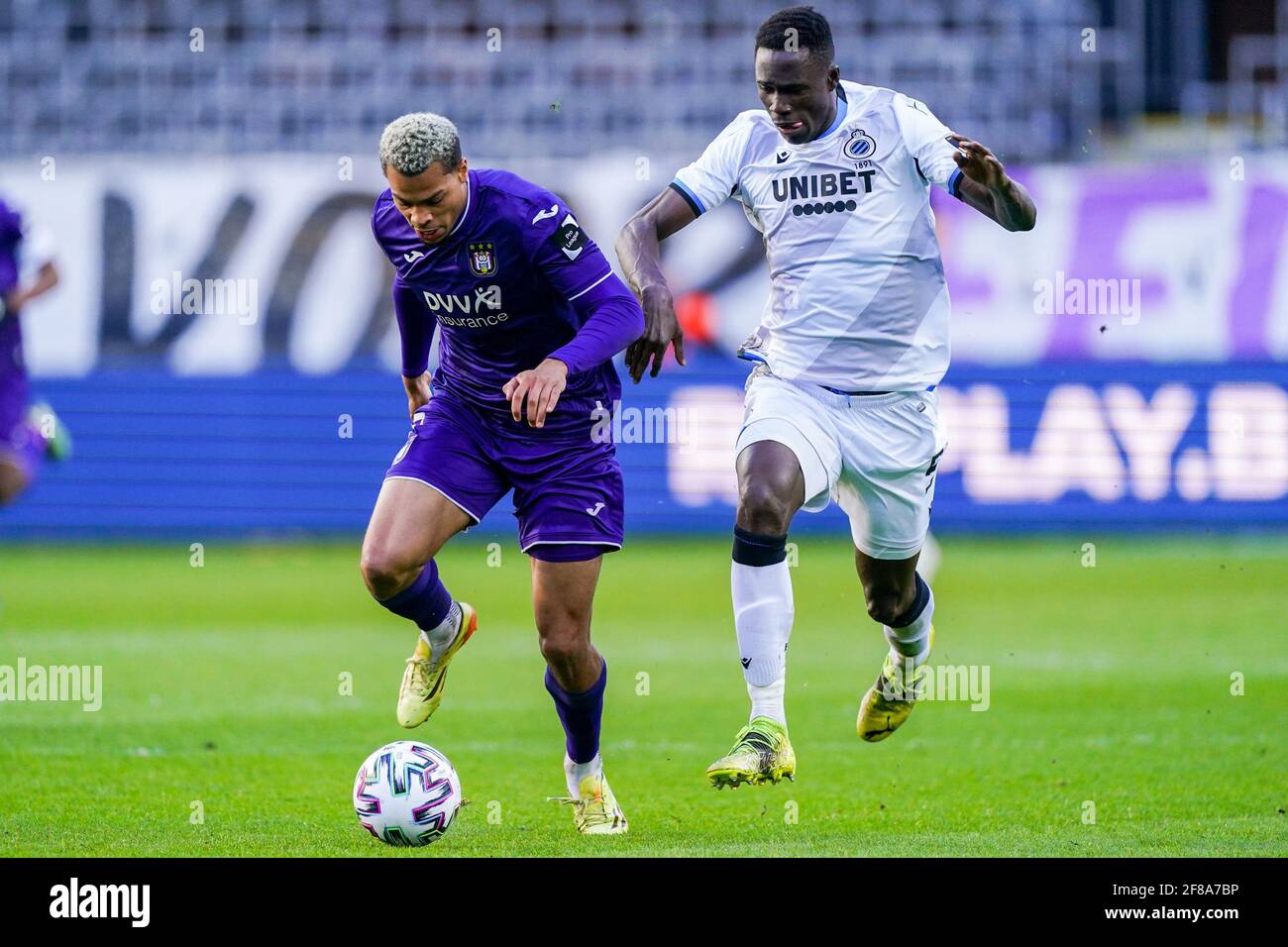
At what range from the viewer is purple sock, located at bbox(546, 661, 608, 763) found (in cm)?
666

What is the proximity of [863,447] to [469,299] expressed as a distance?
1.56 meters

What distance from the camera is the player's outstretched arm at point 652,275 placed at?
6145mm

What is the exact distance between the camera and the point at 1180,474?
1702 cm

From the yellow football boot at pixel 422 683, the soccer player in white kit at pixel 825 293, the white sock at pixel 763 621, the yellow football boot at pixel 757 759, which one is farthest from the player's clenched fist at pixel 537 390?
the yellow football boot at pixel 422 683

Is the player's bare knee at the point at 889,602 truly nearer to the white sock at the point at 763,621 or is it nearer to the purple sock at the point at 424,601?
the white sock at the point at 763,621

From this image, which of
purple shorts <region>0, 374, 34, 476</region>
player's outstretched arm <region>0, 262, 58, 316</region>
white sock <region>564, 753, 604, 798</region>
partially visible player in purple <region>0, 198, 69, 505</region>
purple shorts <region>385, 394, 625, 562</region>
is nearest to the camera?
purple shorts <region>385, 394, 625, 562</region>

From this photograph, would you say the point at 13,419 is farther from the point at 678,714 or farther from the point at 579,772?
the point at 579,772

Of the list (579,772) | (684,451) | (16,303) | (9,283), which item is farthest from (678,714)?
(684,451)

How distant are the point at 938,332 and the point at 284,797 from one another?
10.2 feet

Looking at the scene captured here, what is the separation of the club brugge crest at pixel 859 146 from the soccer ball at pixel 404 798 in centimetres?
267

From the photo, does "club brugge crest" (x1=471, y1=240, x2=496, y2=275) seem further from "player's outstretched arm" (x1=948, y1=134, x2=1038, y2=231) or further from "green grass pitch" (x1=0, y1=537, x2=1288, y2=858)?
"green grass pitch" (x1=0, y1=537, x2=1288, y2=858)

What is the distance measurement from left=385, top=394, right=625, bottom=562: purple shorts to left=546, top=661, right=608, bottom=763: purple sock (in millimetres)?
513

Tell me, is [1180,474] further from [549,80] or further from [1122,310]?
[549,80]

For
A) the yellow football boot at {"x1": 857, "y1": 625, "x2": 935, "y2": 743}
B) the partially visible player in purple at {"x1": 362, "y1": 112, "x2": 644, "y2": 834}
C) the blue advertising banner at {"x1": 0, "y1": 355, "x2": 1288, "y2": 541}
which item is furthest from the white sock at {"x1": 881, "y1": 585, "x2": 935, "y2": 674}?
the blue advertising banner at {"x1": 0, "y1": 355, "x2": 1288, "y2": 541}
